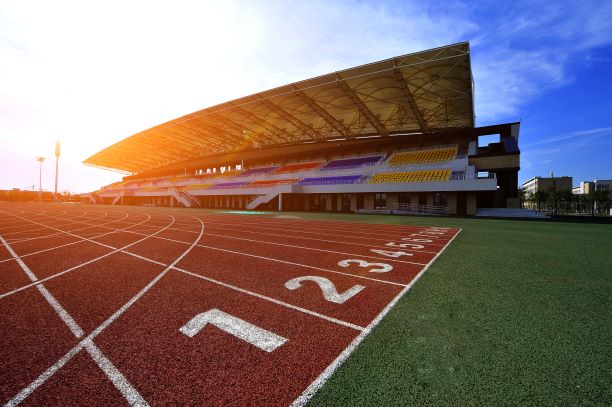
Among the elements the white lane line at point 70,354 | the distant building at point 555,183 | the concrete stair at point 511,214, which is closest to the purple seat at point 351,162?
the concrete stair at point 511,214

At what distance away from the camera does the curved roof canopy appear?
23266 mm

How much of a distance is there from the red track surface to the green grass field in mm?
341

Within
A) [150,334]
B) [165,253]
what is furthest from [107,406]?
[165,253]

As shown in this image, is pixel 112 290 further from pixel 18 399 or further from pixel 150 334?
pixel 18 399

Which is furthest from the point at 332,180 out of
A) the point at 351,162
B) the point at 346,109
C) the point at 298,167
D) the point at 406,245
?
the point at 406,245

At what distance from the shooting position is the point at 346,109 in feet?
106

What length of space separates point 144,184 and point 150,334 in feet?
243

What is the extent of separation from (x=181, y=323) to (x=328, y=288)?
2505mm

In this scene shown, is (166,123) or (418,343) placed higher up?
(166,123)

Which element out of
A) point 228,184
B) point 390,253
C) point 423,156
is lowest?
point 390,253

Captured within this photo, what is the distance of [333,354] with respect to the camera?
2.89m

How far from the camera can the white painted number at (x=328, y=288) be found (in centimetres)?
450

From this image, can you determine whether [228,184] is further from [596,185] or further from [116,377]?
[596,185]

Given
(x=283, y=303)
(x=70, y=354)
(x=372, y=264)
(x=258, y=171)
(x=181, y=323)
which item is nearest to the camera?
(x=70, y=354)
